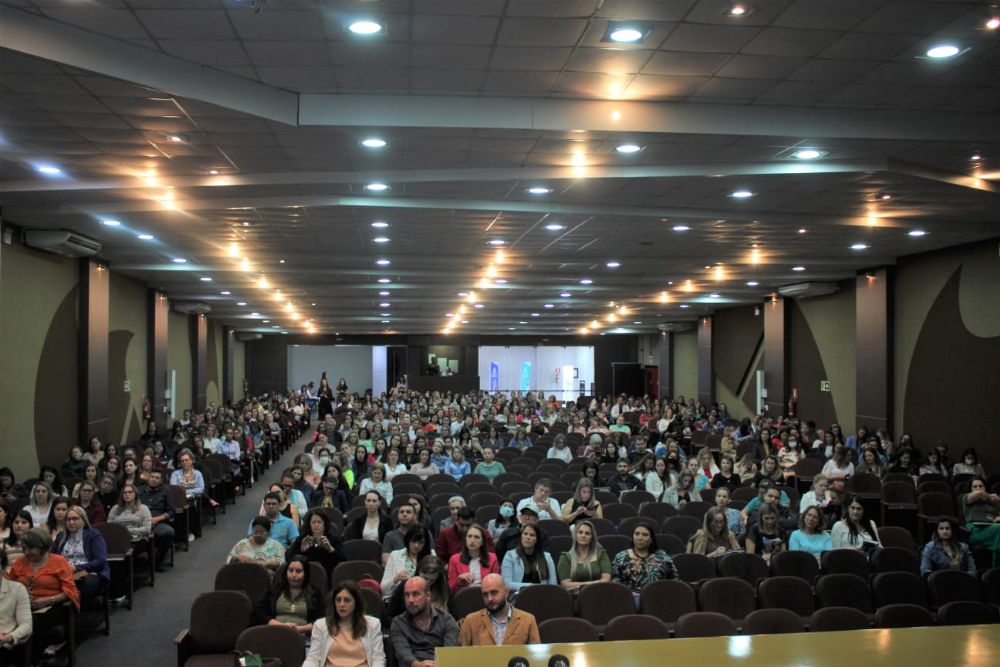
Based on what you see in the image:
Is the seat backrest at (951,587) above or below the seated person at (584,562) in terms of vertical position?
below

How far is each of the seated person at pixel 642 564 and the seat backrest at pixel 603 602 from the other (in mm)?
492

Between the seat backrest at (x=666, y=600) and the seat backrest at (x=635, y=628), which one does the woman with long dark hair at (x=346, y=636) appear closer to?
the seat backrest at (x=635, y=628)

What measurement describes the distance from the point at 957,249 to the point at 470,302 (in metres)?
15.5

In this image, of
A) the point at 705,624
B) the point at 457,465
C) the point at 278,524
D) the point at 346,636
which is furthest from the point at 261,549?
the point at 457,465

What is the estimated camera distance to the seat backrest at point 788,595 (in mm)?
7309

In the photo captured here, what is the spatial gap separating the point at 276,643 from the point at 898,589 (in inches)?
201

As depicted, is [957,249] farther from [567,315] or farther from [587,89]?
[567,315]

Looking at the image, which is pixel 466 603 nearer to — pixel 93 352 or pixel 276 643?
pixel 276 643

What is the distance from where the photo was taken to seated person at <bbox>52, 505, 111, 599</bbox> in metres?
8.30

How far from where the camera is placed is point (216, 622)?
6488 mm

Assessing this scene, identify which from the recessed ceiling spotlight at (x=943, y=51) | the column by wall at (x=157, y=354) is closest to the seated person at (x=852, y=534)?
the recessed ceiling spotlight at (x=943, y=51)

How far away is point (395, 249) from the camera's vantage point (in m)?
16.9

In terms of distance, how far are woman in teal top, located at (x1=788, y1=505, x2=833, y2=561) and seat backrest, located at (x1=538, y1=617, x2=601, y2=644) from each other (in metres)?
3.63

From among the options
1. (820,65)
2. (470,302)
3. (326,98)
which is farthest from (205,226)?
(470,302)
